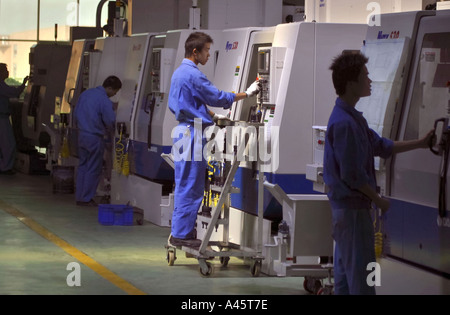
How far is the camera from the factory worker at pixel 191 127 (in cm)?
770

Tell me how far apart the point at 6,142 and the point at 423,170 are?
33.8 feet

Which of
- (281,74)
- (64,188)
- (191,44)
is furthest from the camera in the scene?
(64,188)

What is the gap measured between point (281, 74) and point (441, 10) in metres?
1.99

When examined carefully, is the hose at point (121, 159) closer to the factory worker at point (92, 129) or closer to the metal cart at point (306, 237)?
the factory worker at point (92, 129)

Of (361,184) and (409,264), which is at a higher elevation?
(361,184)

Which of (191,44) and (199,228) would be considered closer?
(191,44)

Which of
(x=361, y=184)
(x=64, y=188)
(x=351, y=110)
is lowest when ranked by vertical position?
(x=64, y=188)

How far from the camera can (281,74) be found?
7367 millimetres

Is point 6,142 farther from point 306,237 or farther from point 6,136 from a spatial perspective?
point 306,237

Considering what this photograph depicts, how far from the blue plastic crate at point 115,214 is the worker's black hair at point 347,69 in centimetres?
533

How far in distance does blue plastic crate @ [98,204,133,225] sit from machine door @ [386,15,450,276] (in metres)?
4.71

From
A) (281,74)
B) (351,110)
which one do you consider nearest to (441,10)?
(351,110)

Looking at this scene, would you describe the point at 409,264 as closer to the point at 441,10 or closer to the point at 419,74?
the point at 419,74

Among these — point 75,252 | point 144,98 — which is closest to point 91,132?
point 144,98
